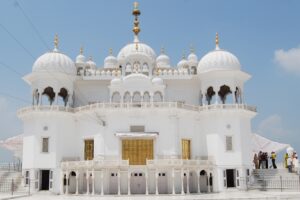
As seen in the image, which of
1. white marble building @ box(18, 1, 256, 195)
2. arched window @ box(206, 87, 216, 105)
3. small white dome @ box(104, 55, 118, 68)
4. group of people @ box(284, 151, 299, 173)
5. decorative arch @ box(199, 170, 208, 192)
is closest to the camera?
white marble building @ box(18, 1, 256, 195)

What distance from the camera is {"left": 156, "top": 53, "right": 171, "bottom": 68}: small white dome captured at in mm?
41153

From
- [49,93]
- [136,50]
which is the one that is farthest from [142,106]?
[49,93]

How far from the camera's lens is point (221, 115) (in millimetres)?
33812

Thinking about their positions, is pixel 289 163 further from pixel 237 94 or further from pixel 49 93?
pixel 49 93

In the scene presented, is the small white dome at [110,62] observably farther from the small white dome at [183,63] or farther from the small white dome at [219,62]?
the small white dome at [219,62]

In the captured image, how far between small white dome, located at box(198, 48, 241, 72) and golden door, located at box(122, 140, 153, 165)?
8662 millimetres

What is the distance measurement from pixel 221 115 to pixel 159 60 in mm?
10738

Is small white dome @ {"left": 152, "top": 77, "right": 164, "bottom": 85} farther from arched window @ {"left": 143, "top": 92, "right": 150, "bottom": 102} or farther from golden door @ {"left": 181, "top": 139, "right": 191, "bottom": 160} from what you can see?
golden door @ {"left": 181, "top": 139, "right": 191, "bottom": 160}

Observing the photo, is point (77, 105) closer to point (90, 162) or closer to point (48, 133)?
point (48, 133)

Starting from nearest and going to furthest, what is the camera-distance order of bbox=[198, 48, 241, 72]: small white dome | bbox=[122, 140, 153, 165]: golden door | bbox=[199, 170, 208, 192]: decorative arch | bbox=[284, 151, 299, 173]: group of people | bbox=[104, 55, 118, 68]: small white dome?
bbox=[122, 140, 153, 165]: golden door < bbox=[284, 151, 299, 173]: group of people < bbox=[199, 170, 208, 192]: decorative arch < bbox=[198, 48, 241, 72]: small white dome < bbox=[104, 55, 118, 68]: small white dome

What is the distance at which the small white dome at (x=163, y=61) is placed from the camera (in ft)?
135

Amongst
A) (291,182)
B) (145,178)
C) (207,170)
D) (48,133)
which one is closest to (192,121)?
(207,170)

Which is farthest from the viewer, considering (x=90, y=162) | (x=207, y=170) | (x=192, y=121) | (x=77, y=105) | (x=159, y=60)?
(x=159, y=60)

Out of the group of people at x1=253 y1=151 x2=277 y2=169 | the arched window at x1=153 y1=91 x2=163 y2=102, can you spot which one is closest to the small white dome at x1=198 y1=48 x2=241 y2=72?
the arched window at x1=153 y1=91 x2=163 y2=102
